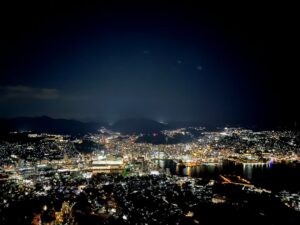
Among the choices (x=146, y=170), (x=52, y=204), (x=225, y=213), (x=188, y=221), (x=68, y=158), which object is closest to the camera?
(x=188, y=221)

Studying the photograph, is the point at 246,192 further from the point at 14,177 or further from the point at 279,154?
the point at 279,154

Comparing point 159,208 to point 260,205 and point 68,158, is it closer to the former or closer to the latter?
point 260,205

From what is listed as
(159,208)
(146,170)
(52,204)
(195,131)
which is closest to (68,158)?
(146,170)

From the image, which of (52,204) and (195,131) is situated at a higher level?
(195,131)

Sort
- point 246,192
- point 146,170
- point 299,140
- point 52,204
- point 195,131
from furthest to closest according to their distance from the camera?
point 195,131 < point 299,140 < point 146,170 < point 246,192 < point 52,204

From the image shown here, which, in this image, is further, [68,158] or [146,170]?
[68,158]

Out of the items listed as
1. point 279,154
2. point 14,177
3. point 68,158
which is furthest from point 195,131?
point 14,177
